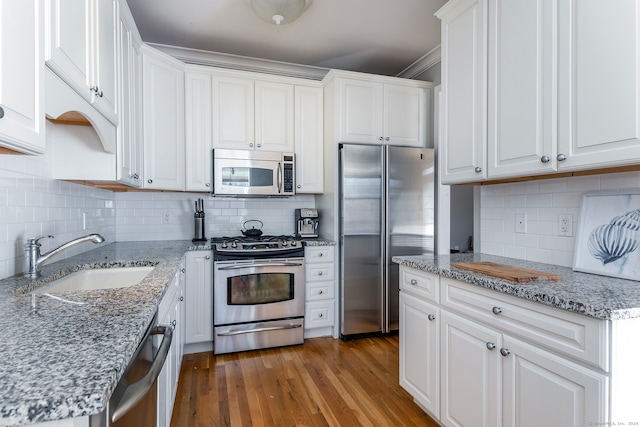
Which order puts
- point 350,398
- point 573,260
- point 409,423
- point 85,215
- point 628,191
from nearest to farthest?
point 628,191, point 573,260, point 409,423, point 350,398, point 85,215

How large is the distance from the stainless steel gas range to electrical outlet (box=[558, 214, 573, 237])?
187 cm

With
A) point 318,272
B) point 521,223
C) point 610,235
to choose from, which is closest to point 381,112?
point 318,272

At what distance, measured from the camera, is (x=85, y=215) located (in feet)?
7.59

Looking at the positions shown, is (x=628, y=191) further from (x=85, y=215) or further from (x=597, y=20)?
(x=85, y=215)

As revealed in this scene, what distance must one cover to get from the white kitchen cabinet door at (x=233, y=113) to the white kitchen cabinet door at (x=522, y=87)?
2.05 m

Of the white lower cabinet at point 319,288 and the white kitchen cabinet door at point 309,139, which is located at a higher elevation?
the white kitchen cabinet door at point 309,139

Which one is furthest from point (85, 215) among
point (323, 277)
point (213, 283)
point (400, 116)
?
point (400, 116)

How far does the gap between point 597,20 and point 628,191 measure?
70 cm

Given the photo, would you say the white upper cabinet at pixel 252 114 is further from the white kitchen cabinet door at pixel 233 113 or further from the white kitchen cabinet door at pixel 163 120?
the white kitchen cabinet door at pixel 163 120

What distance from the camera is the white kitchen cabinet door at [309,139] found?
327cm

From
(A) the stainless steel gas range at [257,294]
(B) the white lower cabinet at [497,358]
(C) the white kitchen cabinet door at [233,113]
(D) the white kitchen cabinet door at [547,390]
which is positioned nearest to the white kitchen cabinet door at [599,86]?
(B) the white lower cabinet at [497,358]

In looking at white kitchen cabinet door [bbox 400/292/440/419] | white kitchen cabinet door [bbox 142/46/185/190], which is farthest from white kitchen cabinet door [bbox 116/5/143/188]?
white kitchen cabinet door [bbox 400/292/440/419]

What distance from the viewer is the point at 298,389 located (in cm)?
222

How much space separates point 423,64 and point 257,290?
9.09 ft
